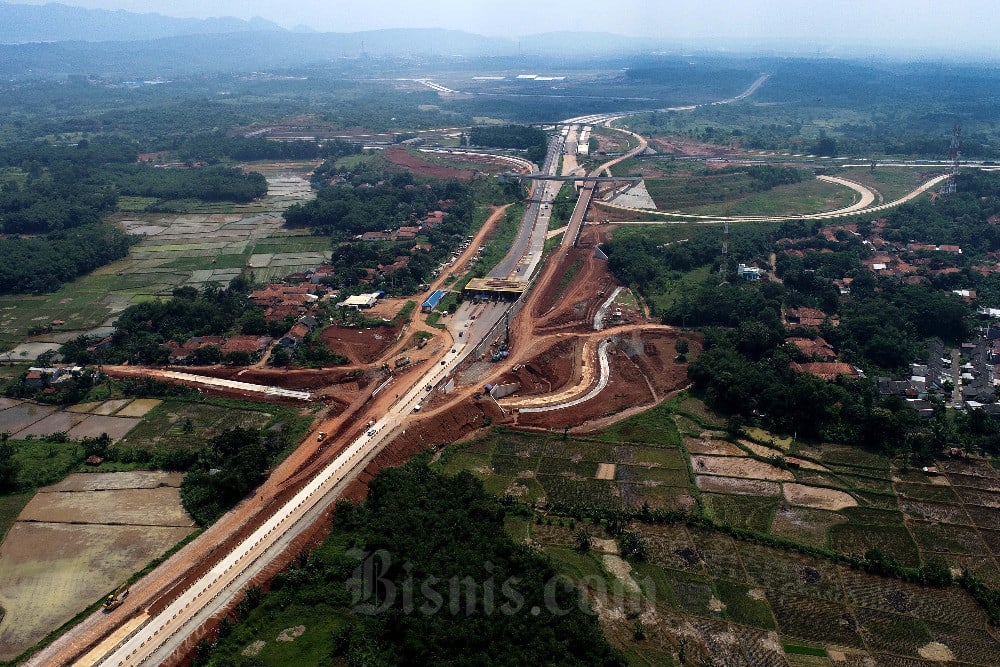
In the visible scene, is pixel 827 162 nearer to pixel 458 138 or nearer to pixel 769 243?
pixel 769 243

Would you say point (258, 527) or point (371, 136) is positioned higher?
point (371, 136)

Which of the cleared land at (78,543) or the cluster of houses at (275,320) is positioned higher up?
the cluster of houses at (275,320)

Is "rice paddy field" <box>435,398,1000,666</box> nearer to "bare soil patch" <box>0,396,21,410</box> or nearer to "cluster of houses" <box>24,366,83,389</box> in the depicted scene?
"cluster of houses" <box>24,366,83,389</box>

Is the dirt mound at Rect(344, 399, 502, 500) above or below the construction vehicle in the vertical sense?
above

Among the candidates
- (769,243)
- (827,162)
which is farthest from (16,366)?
(827,162)

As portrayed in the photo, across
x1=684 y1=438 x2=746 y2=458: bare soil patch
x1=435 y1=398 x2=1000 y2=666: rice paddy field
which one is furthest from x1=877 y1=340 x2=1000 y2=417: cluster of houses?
x1=684 y1=438 x2=746 y2=458: bare soil patch

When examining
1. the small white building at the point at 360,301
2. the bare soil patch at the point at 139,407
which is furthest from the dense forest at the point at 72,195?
the small white building at the point at 360,301

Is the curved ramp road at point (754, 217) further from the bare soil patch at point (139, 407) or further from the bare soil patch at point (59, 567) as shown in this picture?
the bare soil patch at point (59, 567)
